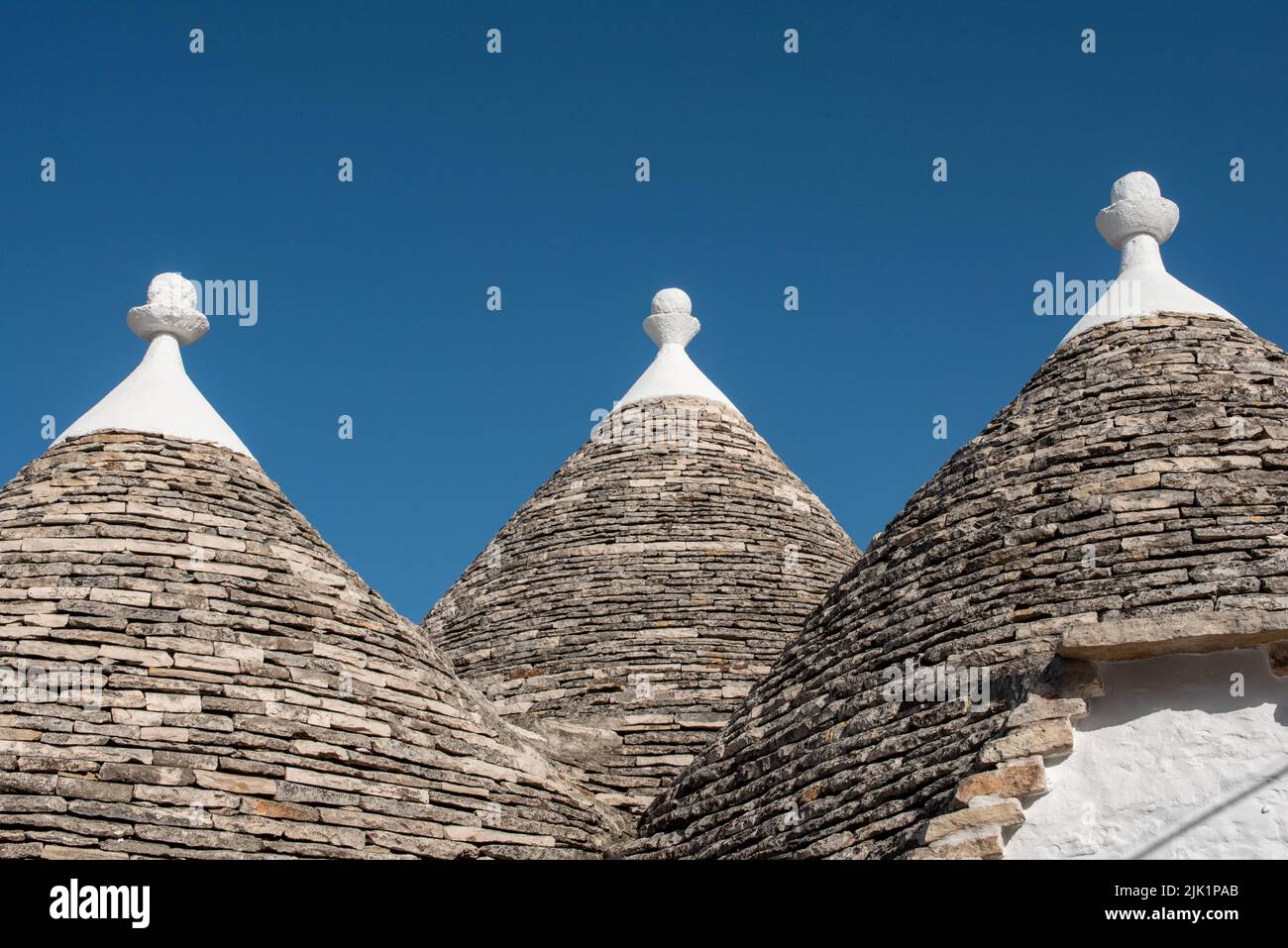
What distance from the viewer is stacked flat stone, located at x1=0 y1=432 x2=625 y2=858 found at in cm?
1009

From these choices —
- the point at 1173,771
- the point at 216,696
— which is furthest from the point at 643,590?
the point at 1173,771

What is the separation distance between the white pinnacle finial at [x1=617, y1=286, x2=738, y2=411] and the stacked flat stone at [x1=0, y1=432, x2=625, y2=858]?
17.5 ft

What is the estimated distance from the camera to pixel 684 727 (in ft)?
45.8

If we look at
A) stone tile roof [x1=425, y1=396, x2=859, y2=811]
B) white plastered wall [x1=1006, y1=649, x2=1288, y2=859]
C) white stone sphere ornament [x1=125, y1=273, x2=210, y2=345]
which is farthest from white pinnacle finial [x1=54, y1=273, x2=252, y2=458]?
white plastered wall [x1=1006, y1=649, x2=1288, y2=859]

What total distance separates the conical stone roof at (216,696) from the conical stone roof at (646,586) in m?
1.64

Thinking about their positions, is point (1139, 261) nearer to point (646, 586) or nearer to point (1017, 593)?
point (1017, 593)

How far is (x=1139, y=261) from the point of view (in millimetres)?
13047

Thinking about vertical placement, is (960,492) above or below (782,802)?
above

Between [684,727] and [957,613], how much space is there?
3676mm

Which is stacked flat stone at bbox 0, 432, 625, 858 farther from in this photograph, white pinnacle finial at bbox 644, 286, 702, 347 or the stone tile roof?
white pinnacle finial at bbox 644, 286, 702, 347

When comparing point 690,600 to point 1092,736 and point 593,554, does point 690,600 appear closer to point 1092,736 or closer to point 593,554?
point 593,554
